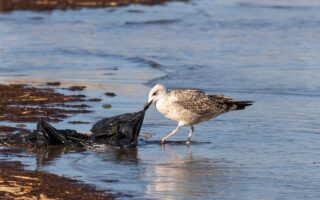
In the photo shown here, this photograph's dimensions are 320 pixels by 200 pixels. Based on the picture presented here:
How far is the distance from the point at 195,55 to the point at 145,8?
61.8 feet

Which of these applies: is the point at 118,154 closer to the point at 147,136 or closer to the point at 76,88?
the point at 147,136

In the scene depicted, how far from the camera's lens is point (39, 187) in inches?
343

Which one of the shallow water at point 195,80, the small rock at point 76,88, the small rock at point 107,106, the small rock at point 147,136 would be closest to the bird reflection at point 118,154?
the shallow water at point 195,80

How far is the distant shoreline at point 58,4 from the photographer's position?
39.3 metres

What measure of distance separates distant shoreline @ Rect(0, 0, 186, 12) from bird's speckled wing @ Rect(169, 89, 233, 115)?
88.8ft

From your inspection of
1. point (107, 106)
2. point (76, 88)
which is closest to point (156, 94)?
point (107, 106)

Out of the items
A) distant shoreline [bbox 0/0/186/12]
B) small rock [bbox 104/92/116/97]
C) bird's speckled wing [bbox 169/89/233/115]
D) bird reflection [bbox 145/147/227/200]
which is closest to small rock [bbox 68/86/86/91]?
small rock [bbox 104/92/116/97]

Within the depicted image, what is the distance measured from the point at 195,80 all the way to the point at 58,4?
25458 mm

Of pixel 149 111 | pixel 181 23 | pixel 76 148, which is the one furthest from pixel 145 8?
pixel 76 148

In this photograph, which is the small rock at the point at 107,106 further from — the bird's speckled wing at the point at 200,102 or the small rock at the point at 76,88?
the bird's speckled wing at the point at 200,102

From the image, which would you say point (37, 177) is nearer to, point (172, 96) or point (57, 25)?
point (172, 96)

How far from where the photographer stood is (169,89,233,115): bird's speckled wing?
11.5 meters

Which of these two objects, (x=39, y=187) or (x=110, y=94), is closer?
(x=39, y=187)

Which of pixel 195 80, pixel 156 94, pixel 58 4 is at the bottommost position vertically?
pixel 58 4
